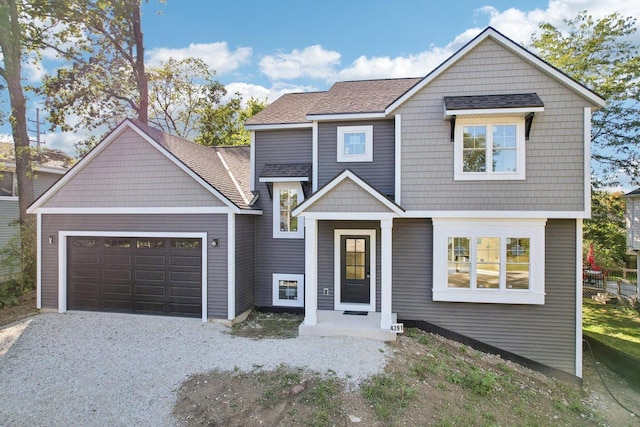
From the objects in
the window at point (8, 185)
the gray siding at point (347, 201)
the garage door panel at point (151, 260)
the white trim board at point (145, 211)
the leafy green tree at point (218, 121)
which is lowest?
the garage door panel at point (151, 260)

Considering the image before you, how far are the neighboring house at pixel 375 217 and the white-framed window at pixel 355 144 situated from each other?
0.14ft

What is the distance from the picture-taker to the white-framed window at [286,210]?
10.6 metres

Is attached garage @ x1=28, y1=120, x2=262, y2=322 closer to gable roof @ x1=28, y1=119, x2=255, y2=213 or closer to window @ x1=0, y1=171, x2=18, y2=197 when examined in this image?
gable roof @ x1=28, y1=119, x2=255, y2=213

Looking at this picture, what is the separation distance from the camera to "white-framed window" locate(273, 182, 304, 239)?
10578 millimetres

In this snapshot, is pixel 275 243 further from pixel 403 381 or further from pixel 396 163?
pixel 403 381

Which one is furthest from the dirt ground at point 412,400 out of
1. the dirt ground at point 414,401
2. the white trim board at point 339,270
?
the white trim board at point 339,270

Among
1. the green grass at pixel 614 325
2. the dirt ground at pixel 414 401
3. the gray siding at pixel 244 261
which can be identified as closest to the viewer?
the dirt ground at pixel 414 401

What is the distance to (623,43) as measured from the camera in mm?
15039

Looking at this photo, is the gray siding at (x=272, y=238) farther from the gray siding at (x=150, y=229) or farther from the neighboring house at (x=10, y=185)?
the neighboring house at (x=10, y=185)

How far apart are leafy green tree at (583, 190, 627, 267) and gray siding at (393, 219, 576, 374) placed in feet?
29.7

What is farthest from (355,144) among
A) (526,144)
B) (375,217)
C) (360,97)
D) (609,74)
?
(609,74)

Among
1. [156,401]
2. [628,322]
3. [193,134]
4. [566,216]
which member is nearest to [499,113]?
[566,216]

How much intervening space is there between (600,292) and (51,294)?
75.4 feet

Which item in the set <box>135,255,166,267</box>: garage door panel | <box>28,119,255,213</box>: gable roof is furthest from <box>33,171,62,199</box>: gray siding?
<box>135,255,166,267</box>: garage door panel
